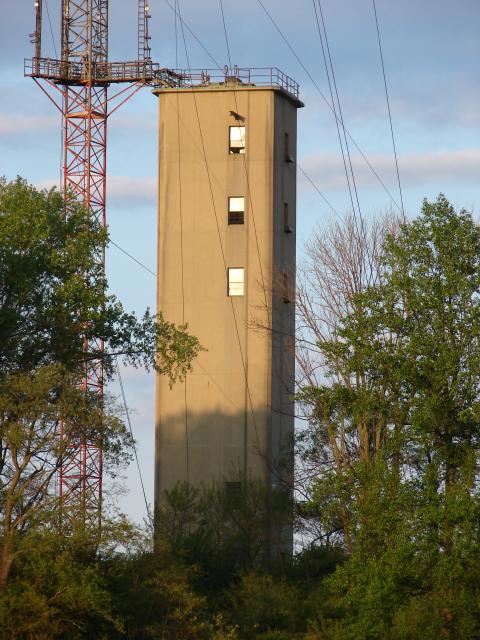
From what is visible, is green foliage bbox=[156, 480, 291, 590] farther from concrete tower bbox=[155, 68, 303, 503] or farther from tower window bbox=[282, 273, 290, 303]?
tower window bbox=[282, 273, 290, 303]

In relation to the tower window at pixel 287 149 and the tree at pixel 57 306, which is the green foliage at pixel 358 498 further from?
the tower window at pixel 287 149

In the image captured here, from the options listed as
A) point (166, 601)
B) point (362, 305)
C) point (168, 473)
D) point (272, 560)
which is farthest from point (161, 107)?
point (166, 601)

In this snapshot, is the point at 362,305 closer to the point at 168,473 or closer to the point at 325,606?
the point at 325,606

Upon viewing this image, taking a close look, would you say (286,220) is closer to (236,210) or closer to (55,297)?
(236,210)

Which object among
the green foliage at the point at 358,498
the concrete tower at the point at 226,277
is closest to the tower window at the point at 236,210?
the concrete tower at the point at 226,277

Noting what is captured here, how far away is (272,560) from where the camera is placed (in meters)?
75.4

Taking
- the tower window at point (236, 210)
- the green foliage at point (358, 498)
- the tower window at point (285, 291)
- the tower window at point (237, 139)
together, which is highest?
the tower window at point (237, 139)

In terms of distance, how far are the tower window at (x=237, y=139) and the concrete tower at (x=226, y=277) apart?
5 cm

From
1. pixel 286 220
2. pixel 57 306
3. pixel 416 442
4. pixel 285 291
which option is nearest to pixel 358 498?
pixel 416 442

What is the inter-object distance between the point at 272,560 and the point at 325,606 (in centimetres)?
1593

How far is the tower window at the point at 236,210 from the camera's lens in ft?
270

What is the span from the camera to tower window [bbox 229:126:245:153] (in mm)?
83062

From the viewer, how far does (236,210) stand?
271 feet

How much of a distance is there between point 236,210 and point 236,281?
11.3 ft
